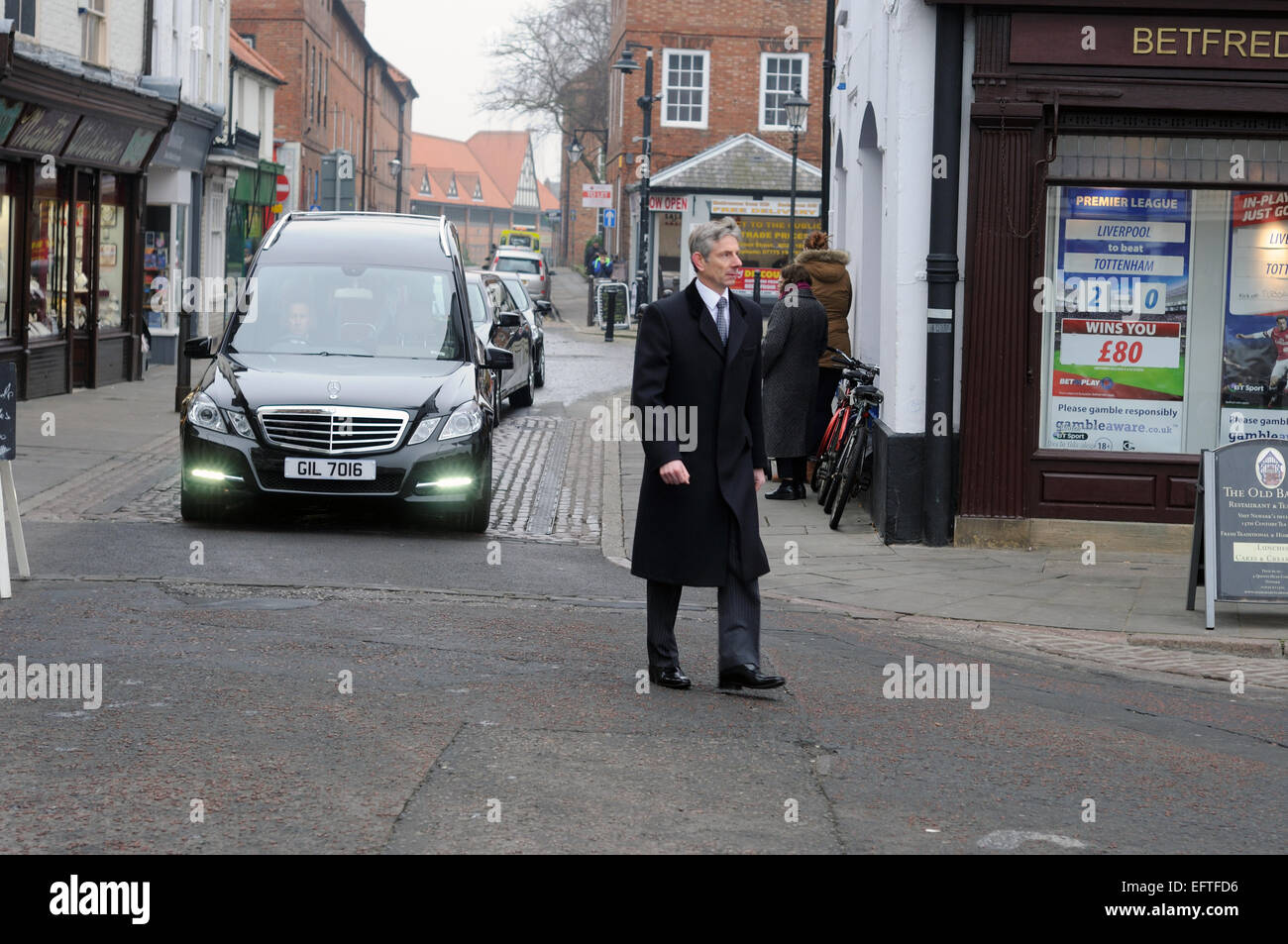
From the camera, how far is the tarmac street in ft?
17.3

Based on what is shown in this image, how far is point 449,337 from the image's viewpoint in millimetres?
12617

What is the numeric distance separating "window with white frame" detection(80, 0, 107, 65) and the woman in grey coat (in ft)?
41.3

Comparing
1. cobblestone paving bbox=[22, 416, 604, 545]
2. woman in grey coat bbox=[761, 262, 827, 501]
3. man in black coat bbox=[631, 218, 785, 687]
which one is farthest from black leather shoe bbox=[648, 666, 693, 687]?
woman in grey coat bbox=[761, 262, 827, 501]

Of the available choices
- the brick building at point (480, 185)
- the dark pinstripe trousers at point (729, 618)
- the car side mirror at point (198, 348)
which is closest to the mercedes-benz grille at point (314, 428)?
the car side mirror at point (198, 348)

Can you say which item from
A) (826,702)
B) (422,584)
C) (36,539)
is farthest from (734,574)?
(36,539)

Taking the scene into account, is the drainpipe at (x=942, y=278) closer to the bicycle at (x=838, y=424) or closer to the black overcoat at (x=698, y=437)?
the bicycle at (x=838, y=424)

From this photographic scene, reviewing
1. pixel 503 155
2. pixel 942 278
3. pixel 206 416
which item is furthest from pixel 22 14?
pixel 503 155

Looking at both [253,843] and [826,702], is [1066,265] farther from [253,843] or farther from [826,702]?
[253,843]

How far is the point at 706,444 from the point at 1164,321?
20.6ft

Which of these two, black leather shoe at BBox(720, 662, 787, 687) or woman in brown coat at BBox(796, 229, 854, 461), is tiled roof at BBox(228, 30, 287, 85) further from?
black leather shoe at BBox(720, 662, 787, 687)

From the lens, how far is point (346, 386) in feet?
37.5

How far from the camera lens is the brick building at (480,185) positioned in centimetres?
14062
